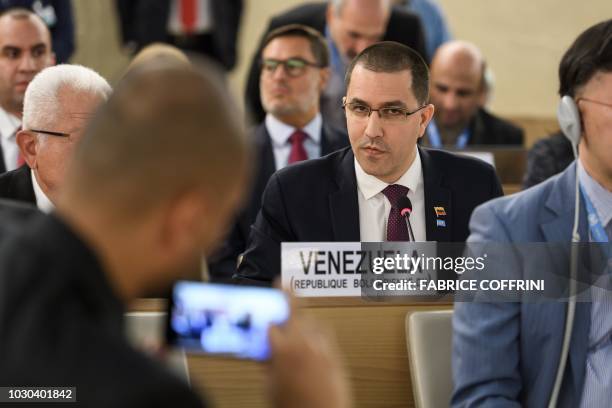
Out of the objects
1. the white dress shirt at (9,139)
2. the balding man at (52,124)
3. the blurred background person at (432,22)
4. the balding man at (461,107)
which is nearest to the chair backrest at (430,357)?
the balding man at (52,124)

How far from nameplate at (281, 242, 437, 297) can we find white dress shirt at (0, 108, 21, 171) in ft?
6.55

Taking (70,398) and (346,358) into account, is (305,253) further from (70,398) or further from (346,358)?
(70,398)

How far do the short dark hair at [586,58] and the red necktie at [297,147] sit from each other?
5.72 ft

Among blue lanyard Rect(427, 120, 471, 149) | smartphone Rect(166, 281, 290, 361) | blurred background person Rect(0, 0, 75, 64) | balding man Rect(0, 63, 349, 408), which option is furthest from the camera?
blurred background person Rect(0, 0, 75, 64)

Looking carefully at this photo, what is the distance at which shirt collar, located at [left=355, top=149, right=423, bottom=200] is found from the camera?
2.92 m

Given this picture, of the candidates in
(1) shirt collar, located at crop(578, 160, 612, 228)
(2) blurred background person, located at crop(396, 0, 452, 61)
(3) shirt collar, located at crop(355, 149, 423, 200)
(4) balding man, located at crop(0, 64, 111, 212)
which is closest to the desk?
(1) shirt collar, located at crop(578, 160, 612, 228)

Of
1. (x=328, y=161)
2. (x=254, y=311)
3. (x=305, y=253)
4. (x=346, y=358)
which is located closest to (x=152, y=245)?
(x=254, y=311)

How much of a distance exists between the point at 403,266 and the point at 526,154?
2.15 meters

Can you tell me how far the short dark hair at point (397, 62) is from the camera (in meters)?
3.05

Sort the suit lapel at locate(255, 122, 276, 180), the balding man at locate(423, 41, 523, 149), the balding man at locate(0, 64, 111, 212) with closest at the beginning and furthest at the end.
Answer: the balding man at locate(0, 64, 111, 212) → the suit lapel at locate(255, 122, 276, 180) → the balding man at locate(423, 41, 523, 149)

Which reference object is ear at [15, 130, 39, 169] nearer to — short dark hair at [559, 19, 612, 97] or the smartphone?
short dark hair at [559, 19, 612, 97]

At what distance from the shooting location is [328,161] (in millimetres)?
3010

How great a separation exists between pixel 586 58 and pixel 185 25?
4.71 metres

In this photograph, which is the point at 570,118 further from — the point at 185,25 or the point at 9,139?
the point at 185,25
